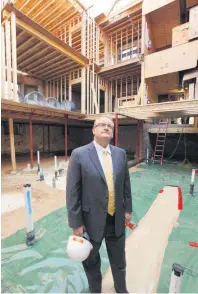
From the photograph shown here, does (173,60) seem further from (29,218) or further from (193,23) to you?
(29,218)

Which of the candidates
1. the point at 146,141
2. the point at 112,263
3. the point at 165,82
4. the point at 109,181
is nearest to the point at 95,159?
the point at 109,181

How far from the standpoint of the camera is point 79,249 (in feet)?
4.08

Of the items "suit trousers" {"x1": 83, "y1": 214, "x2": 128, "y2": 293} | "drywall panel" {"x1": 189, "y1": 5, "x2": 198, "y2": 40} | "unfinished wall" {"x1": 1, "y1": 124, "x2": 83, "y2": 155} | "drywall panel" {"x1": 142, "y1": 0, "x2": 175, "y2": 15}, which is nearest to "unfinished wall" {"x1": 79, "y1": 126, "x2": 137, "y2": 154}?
"unfinished wall" {"x1": 1, "y1": 124, "x2": 83, "y2": 155}

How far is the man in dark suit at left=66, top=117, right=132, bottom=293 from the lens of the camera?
1.32m

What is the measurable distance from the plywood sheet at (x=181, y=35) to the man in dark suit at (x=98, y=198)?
23.1ft

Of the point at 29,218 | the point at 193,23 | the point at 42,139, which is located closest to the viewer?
the point at 29,218

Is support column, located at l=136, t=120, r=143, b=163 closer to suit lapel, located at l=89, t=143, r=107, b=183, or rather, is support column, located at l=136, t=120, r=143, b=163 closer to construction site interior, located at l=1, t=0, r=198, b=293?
construction site interior, located at l=1, t=0, r=198, b=293

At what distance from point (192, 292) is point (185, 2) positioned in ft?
32.2

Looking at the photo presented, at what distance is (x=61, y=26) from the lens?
9031mm

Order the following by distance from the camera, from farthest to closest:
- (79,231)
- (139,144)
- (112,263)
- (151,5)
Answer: (139,144) < (151,5) < (112,263) < (79,231)

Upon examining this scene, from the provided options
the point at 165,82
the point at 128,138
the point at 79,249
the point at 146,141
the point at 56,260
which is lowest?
the point at 56,260

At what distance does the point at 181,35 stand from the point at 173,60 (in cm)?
93

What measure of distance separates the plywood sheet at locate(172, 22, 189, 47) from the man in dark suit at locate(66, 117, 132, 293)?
7039 millimetres

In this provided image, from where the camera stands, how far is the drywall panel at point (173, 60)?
5968 mm
